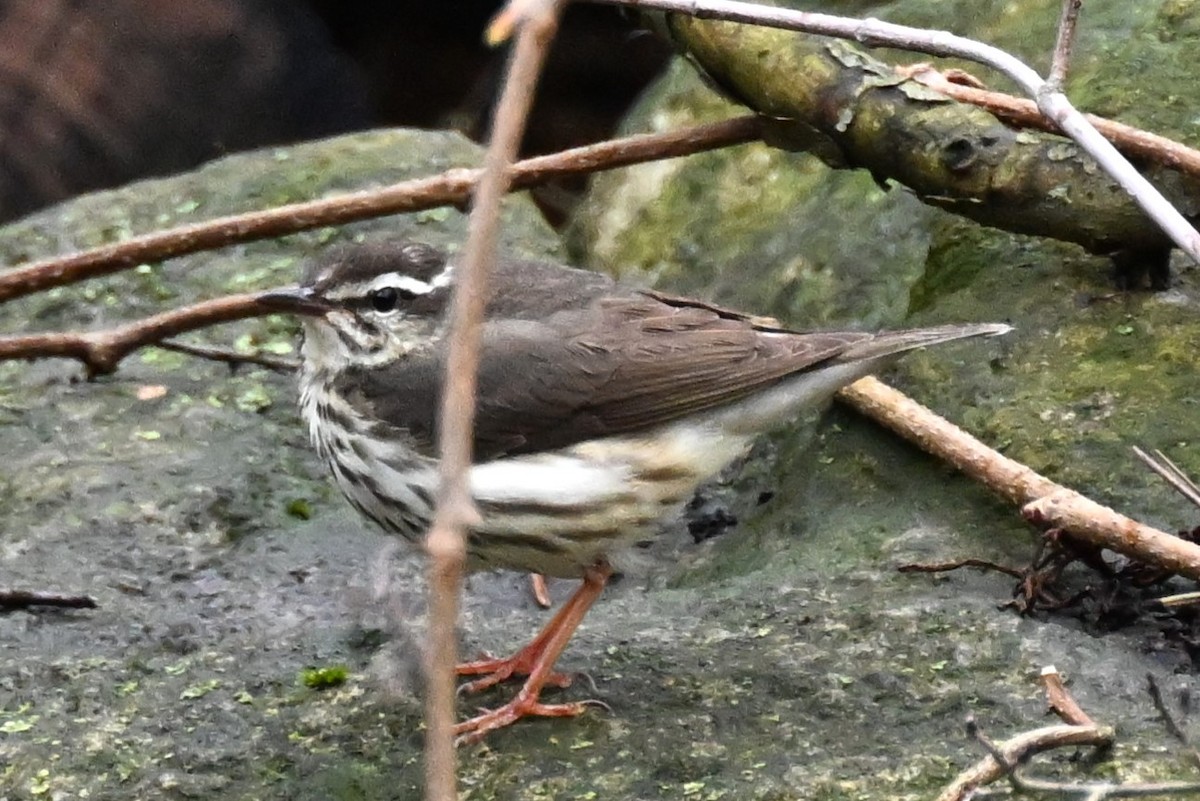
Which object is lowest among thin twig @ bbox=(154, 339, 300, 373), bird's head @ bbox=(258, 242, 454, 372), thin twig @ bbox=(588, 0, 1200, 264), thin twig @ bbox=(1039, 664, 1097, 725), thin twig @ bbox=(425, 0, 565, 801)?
thin twig @ bbox=(425, 0, 565, 801)

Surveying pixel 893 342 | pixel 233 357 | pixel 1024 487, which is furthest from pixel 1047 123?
pixel 233 357

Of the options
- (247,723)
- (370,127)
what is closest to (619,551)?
(247,723)

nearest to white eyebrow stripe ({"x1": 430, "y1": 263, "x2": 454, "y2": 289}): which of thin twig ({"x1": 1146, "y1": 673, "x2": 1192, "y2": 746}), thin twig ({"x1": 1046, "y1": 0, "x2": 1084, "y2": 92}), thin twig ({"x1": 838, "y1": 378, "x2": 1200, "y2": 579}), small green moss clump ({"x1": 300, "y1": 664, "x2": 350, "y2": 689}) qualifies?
small green moss clump ({"x1": 300, "y1": 664, "x2": 350, "y2": 689})

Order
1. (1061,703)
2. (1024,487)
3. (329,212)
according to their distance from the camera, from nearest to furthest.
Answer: (1061,703) → (1024,487) → (329,212)

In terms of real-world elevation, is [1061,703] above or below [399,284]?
below

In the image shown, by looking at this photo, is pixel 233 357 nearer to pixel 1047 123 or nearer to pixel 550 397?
pixel 550 397

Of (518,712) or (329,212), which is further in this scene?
(329,212)

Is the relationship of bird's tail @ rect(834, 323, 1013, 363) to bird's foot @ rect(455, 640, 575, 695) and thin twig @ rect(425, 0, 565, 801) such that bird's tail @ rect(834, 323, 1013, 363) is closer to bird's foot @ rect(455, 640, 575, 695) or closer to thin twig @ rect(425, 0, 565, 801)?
bird's foot @ rect(455, 640, 575, 695)
